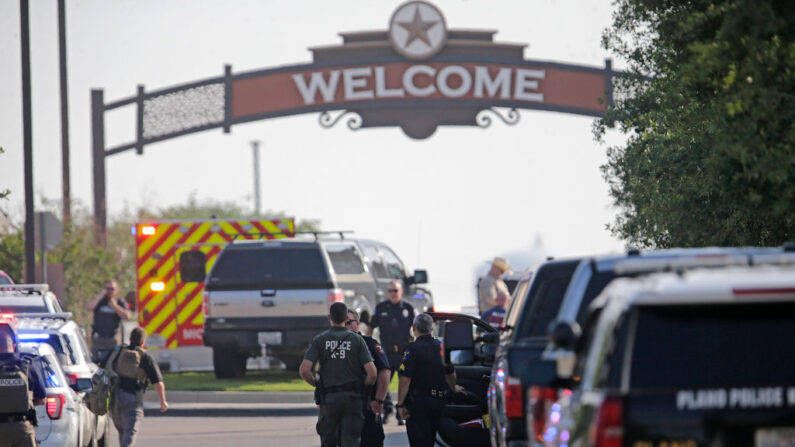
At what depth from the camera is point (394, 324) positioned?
71.0 ft

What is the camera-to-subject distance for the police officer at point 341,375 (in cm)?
1401

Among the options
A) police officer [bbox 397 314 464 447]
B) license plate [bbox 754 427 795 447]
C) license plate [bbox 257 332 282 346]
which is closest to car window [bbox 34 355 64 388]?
police officer [bbox 397 314 464 447]

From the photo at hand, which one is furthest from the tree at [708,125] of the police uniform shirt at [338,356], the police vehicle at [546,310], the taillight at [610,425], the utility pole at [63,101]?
the utility pole at [63,101]

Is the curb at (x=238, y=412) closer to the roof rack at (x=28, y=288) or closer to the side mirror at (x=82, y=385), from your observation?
the roof rack at (x=28, y=288)

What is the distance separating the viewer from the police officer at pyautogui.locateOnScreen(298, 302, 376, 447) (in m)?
14.0

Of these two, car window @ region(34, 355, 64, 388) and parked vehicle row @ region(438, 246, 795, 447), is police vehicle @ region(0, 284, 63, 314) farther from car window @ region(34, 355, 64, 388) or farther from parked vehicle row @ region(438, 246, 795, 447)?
parked vehicle row @ region(438, 246, 795, 447)

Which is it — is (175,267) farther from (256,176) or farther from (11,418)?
(256,176)

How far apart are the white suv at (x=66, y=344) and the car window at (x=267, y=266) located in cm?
836

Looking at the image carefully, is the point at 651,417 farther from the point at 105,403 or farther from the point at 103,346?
the point at 103,346

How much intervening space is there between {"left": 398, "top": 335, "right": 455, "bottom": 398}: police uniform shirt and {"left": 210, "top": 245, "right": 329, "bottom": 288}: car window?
1008cm

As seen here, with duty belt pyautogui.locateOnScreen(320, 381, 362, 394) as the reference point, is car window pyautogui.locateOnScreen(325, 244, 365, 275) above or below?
above

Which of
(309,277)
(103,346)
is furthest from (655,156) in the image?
(103,346)

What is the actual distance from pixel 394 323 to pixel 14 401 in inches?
369

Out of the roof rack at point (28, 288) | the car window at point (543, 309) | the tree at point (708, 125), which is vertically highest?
the tree at point (708, 125)
